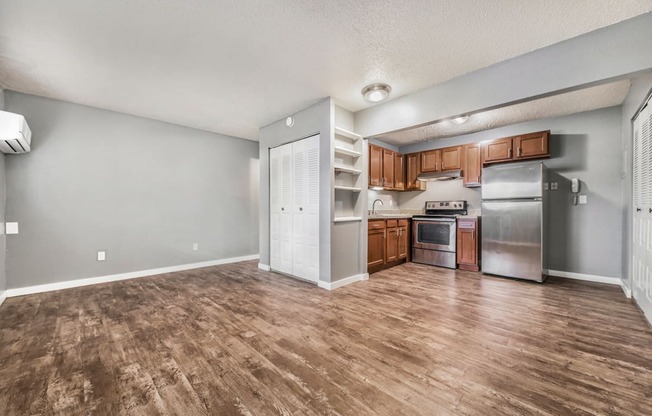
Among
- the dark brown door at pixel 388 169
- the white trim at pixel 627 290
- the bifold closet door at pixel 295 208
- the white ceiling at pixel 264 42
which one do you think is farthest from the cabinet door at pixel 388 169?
the white trim at pixel 627 290

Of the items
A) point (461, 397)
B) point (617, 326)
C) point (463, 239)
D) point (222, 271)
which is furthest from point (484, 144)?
point (222, 271)

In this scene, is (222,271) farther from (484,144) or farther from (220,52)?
(484,144)

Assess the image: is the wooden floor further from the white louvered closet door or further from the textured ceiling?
the textured ceiling

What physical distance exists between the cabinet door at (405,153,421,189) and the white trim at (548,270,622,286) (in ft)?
9.01

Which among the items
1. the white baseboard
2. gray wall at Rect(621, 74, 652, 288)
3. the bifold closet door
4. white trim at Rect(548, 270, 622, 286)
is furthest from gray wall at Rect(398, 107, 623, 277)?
the white baseboard

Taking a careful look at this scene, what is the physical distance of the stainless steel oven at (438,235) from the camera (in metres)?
4.80

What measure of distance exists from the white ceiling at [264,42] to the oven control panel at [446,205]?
289 cm

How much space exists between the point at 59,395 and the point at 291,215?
3085mm

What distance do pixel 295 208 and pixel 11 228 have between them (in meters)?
3.61

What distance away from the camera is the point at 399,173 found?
5.64 m

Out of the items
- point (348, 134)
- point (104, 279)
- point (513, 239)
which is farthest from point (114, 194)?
point (513, 239)

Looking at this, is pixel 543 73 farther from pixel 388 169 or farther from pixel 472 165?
pixel 388 169

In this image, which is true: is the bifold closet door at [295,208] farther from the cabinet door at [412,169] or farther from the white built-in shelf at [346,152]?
the cabinet door at [412,169]

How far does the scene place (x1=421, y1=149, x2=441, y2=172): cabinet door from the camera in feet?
17.4
